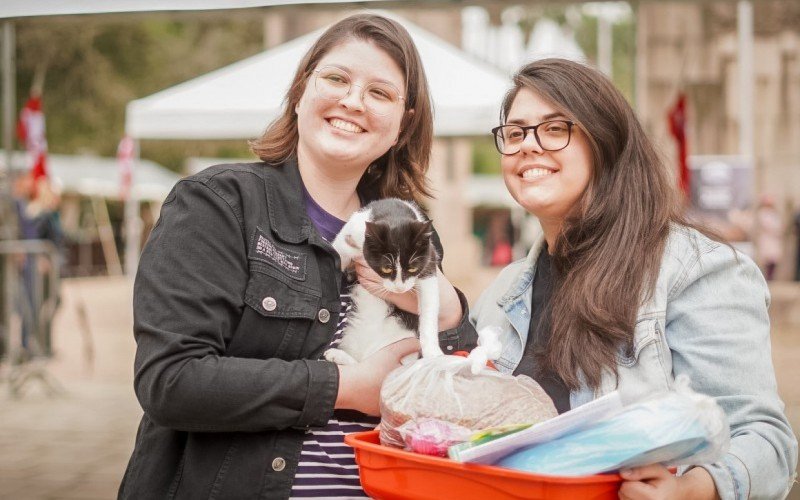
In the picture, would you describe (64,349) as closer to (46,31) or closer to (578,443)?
(578,443)

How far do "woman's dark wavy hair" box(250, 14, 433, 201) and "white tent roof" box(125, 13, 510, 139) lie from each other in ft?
13.0

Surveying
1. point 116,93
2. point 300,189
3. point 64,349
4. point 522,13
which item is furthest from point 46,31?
point 300,189

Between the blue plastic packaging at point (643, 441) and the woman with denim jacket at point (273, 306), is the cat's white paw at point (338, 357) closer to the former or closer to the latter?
the woman with denim jacket at point (273, 306)

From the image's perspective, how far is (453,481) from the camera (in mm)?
1451

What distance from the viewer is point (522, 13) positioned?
94.4 ft

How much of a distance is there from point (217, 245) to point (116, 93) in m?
22.1

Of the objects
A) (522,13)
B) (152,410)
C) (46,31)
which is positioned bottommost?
(152,410)

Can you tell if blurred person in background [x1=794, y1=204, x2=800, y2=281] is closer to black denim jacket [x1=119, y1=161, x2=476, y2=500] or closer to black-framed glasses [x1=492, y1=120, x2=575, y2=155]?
black-framed glasses [x1=492, y1=120, x2=575, y2=155]

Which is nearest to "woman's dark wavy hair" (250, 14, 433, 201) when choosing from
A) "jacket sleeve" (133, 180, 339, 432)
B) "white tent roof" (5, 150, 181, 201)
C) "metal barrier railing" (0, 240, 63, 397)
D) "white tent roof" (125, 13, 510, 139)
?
"jacket sleeve" (133, 180, 339, 432)

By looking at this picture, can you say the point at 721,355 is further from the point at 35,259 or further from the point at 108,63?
the point at 108,63

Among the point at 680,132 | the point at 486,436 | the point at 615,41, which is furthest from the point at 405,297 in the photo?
the point at 615,41

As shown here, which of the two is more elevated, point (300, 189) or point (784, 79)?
point (784, 79)

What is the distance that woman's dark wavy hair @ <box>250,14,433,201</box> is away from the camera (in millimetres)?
2018

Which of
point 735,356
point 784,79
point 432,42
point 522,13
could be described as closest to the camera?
point 735,356
